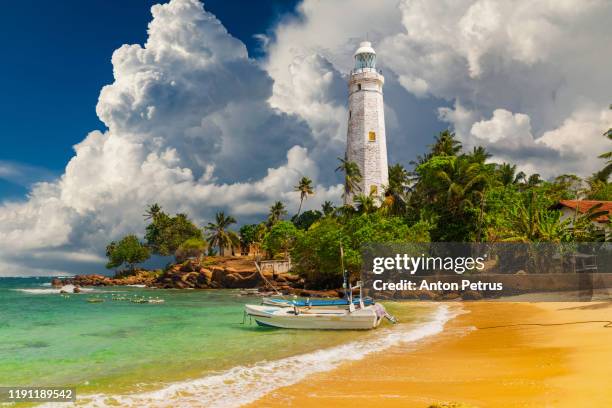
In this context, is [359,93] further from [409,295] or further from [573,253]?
[573,253]

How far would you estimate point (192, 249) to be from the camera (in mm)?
85875

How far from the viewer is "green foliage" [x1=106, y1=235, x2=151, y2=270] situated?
98.4 metres

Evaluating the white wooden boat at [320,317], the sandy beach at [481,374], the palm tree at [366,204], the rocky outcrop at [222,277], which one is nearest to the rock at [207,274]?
the rocky outcrop at [222,277]

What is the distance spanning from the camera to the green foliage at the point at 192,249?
85312 millimetres

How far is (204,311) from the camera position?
1439 inches

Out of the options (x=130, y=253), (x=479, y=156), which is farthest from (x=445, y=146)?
(x=130, y=253)

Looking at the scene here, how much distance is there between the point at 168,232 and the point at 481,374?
295ft

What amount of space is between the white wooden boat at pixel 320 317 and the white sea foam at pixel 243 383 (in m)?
3.52

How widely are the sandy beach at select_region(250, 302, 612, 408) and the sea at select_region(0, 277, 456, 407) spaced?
135 centimetres

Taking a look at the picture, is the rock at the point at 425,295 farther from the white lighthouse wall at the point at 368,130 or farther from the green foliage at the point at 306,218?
the green foliage at the point at 306,218

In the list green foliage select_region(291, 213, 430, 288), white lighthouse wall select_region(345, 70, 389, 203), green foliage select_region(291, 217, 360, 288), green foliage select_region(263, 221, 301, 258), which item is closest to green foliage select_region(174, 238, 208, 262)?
green foliage select_region(263, 221, 301, 258)

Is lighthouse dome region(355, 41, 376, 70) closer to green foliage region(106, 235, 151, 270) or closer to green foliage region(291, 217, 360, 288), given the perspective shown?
green foliage region(291, 217, 360, 288)

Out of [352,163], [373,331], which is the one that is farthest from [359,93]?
[373,331]

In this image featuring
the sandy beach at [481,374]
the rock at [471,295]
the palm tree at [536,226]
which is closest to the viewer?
the sandy beach at [481,374]
